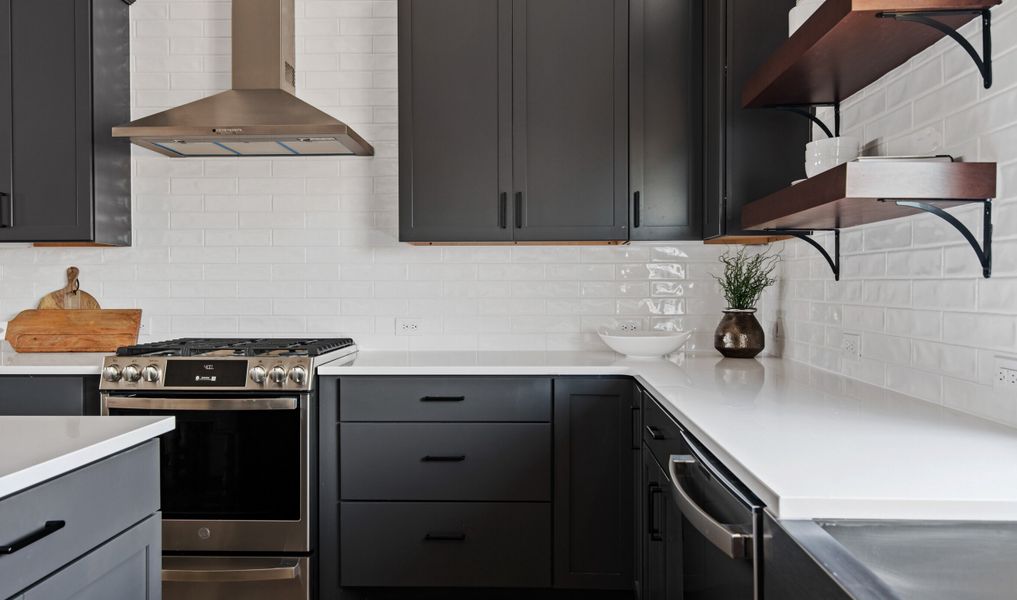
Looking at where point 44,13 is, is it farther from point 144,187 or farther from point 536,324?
point 536,324

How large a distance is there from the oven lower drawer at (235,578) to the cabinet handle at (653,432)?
4.33 ft

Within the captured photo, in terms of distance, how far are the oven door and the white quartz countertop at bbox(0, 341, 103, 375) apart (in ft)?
0.61

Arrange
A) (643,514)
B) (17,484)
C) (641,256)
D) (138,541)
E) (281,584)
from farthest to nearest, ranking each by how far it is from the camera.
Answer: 1. (641,256)
2. (281,584)
3. (643,514)
4. (138,541)
5. (17,484)

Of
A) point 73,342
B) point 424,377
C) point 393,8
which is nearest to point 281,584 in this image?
point 424,377

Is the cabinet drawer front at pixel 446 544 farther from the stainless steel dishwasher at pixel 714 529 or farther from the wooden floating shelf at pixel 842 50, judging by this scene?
the wooden floating shelf at pixel 842 50

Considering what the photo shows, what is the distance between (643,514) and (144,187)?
8.51ft

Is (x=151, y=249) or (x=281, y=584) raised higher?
(x=151, y=249)

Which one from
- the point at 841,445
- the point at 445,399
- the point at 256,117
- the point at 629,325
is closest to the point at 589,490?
the point at 445,399

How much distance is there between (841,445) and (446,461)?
1525 millimetres

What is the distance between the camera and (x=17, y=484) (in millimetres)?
996

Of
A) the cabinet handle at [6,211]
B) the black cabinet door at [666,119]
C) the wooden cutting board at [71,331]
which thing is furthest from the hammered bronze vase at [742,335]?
the cabinet handle at [6,211]

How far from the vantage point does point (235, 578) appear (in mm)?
2430

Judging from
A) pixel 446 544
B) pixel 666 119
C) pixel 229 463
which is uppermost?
pixel 666 119

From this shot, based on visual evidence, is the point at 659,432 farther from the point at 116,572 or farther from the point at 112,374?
the point at 112,374
